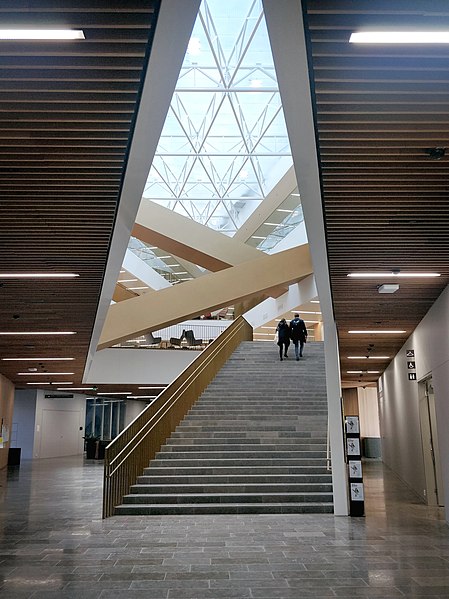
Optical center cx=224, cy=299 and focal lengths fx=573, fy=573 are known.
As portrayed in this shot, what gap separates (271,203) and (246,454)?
17.3 m

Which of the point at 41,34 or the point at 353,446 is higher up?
the point at 41,34

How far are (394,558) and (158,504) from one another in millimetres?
4814

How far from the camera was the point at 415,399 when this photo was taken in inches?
485

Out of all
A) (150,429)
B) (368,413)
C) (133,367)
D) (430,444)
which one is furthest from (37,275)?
(368,413)

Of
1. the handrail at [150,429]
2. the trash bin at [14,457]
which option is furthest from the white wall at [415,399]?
the trash bin at [14,457]

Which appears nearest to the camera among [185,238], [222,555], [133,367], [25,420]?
[222,555]

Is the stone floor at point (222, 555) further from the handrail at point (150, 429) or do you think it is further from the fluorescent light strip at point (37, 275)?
the fluorescent light strip at point (37, 275)

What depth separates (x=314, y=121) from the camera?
440 centimetres

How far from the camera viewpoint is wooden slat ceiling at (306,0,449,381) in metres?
3.41

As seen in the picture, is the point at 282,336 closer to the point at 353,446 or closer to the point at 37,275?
the point at 353,446

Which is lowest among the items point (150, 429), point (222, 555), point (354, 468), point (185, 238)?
point (222, 555)

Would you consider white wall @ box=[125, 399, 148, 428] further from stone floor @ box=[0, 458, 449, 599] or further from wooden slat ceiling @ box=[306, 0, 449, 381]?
wooden slat ceiling @ box=[306, 0, 449, 381]

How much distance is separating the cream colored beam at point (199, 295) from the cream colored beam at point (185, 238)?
2.70 metres

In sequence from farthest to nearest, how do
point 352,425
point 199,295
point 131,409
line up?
1. point 131,409
2. point 199,295
3. point 352,425
